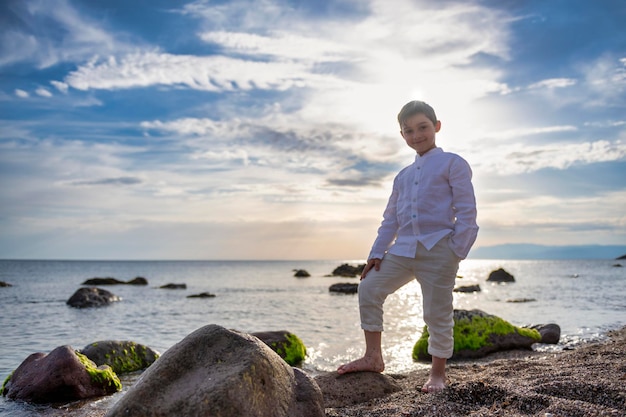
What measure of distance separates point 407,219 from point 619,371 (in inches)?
92.7

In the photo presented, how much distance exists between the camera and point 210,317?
60.4 ft

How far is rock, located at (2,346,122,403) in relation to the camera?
6.69m

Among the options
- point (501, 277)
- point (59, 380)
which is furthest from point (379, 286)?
point (501, 277)

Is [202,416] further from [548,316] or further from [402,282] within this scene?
[548,316]

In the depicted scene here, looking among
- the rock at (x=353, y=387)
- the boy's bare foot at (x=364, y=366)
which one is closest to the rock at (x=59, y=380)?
the rock at (x=353, y=387)

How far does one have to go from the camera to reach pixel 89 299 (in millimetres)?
22797

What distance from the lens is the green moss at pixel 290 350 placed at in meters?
8.98

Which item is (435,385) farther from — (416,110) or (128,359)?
(128,359)

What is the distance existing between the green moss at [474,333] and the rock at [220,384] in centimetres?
544

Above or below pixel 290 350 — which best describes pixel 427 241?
above

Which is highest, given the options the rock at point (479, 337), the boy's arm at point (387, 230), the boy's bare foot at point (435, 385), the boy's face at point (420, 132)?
the boy's face at point (420, 132)

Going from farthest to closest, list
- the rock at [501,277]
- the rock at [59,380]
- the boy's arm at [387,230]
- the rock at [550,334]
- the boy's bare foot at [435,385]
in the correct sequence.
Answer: the rock at [501,277]
the rock at [550,334]
the rock at [59,380]
the boy's arm at [387,230]
the boy's bare foot at [435,385]

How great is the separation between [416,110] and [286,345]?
17.6 ft

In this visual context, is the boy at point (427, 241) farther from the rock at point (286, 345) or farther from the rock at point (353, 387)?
the rock at point (286, 345)
